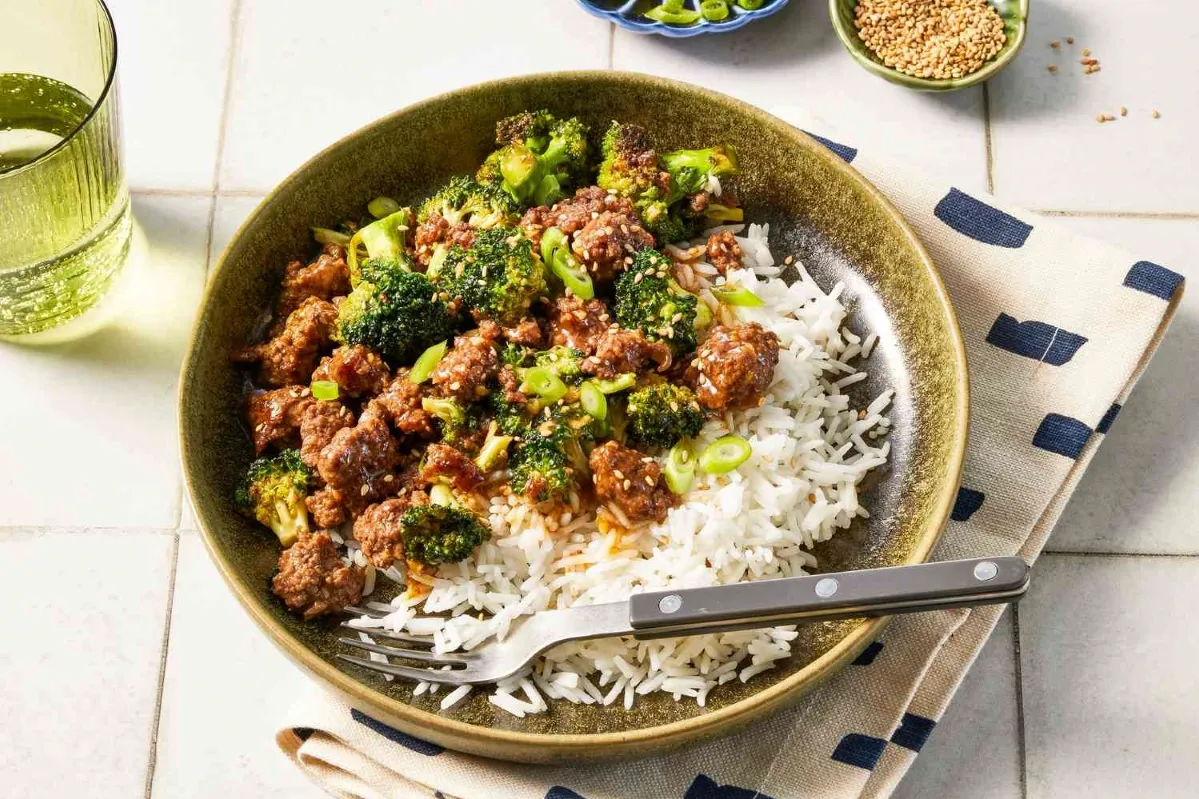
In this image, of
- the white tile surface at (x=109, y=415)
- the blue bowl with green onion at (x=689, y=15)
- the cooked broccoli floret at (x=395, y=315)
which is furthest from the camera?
the blue bowl with green onion at (x=689, y=15)

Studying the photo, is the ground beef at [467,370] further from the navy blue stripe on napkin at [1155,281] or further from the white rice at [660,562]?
the navy blue stripe on napkin at [1155,281]

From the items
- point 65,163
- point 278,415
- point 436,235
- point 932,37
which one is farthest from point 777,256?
point 65,163

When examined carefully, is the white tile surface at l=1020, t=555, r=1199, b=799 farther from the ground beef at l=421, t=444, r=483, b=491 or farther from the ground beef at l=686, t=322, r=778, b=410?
the ground beef at l=421, t=444, r=483, b=491

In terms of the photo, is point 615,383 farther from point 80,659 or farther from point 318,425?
point 80,659

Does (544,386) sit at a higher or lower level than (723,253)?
lower

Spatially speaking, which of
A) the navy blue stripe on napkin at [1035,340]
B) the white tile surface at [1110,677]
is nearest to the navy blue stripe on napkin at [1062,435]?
the navy blue stripe on napkin at [1035,340]

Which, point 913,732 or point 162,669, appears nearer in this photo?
point 913,732
